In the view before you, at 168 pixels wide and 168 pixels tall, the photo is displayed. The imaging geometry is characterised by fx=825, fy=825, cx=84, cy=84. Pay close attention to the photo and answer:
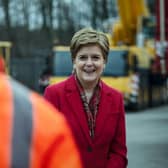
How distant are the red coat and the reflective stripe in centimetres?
226

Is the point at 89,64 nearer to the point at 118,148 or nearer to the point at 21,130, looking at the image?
the point at 118,148

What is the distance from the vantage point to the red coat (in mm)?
4059

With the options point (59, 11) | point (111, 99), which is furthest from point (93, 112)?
point (59, 11)

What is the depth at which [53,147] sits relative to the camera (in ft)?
5.76

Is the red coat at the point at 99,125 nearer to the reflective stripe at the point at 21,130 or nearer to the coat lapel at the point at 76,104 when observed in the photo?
the coat lapel at the point at 76,104

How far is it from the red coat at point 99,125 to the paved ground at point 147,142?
7.57 m

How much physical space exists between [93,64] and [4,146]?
245 centimetres

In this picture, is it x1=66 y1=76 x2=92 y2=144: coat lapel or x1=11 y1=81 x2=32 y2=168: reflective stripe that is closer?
x1=11 y1=81 x2=32 y2=168: reflective stripe

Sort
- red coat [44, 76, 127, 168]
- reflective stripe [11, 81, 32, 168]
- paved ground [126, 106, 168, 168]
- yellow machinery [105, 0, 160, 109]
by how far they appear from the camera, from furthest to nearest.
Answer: yellow machinery [105, 0, 160, 109] < paved ground [126, 106, 168, 168] < red coat [44, 76, 127, 168] < reflective stripe [11, 81, 32, 168]

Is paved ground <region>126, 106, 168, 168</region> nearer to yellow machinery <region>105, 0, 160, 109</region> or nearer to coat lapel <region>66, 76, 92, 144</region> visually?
yellow machinery <region>105, 0, 160, 109</region>

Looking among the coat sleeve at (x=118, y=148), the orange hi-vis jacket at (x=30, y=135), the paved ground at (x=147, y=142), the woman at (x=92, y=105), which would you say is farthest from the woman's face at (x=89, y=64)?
the paved ground at (x=147, y=142)

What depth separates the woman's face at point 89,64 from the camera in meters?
4.11

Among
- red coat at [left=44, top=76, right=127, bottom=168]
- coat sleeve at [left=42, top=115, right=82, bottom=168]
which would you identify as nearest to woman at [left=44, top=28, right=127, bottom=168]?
red coat at [left=44, top=76, right=127, bottom=168]

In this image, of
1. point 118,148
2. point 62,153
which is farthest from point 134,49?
point 62,153
